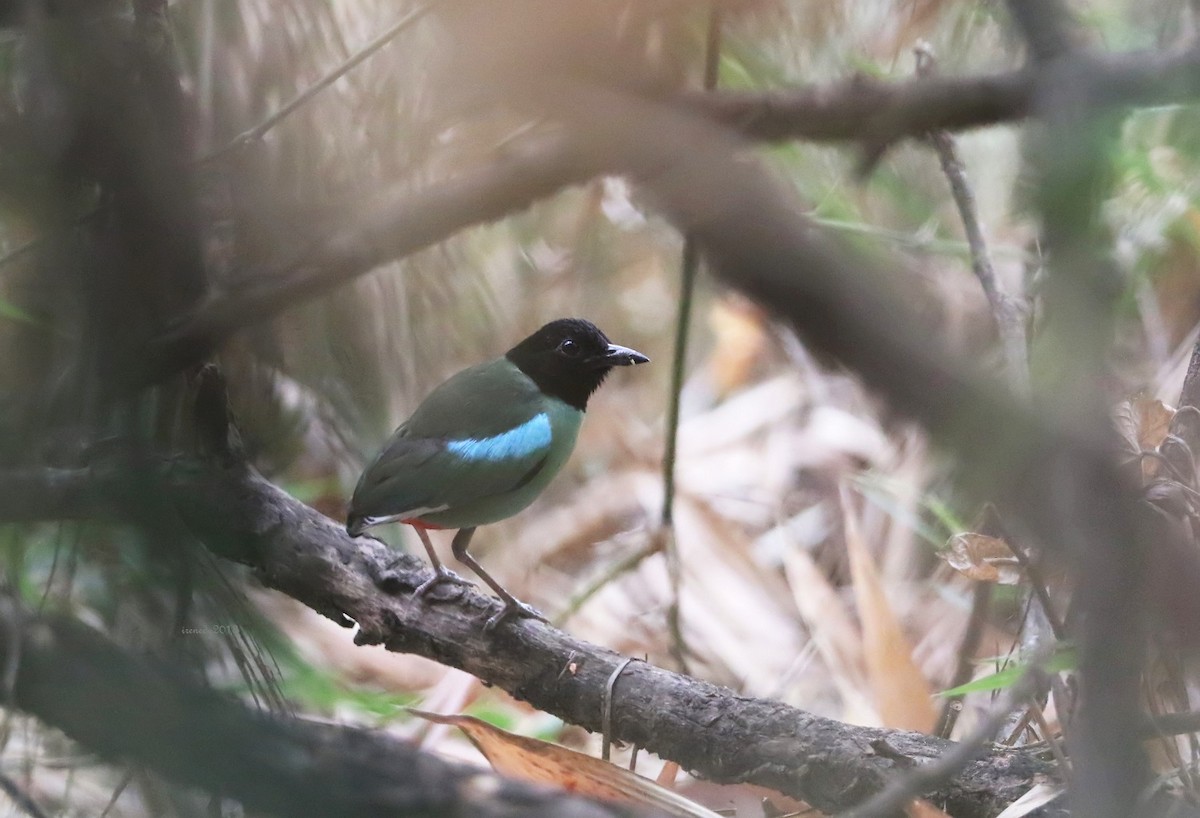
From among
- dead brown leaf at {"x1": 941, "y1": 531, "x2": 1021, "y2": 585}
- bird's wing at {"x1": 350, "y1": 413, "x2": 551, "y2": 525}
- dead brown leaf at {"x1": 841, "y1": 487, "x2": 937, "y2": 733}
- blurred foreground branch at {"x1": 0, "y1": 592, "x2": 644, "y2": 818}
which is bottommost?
Result: dead brown leaf at {"x1": 841, "y1": 487, "x2": 937, "y2": 733}

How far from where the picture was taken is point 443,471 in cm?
212

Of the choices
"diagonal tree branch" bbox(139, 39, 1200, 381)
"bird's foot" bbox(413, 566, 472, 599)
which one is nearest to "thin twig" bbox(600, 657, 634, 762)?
"bird's foot" bbox(413, 566, 472, 599)

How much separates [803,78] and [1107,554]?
2.54ft

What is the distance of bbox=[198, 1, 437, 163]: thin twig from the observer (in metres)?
0.84

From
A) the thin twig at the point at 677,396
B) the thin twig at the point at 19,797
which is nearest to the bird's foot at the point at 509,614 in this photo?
the thin twig at the point at 677,396

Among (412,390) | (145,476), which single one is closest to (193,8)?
(145,476)

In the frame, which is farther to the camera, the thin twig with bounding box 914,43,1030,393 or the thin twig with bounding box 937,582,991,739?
the thin twig with bounding box 937,582,991,739

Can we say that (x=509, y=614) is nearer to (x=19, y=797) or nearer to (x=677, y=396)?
(x=677, y=396)

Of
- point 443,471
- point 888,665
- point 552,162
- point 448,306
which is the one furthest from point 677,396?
point 552,162

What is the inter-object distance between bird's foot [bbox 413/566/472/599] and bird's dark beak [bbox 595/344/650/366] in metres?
0.66

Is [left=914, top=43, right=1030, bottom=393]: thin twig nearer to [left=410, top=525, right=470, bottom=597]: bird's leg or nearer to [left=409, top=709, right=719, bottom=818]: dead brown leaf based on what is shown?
[left=409, top=709, right=719, bottom=818]: dead brown leaf

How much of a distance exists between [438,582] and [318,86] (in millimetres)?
1330

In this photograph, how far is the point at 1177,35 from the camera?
34.4 inches

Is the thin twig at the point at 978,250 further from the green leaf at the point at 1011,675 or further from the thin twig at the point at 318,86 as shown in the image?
the thin twig at the point at 318,86
